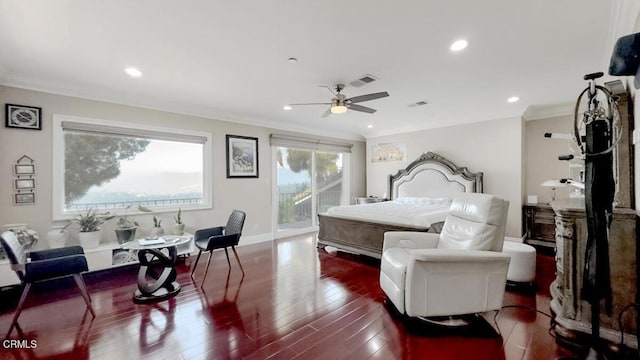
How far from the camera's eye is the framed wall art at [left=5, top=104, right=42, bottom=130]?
10.5ft

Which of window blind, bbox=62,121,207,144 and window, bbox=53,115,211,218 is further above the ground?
window blind, bbox=62,121,207,144

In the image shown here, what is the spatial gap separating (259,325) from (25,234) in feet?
9.94

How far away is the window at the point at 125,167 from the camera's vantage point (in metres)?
3.63

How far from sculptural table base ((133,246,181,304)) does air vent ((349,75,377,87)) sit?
2.95 meters

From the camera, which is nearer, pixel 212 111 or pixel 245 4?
pixel 245 4

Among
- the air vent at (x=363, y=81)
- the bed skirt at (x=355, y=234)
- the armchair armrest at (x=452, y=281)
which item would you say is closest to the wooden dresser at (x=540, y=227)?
the bed skirt at (x=355, y=234)

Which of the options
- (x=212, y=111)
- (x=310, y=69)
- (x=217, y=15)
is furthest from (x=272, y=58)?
(x=212, y=111)

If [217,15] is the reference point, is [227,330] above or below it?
below

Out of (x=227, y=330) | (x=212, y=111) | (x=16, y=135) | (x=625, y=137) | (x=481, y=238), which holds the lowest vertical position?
(x=227, y=330)

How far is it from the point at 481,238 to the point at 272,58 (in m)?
2.64

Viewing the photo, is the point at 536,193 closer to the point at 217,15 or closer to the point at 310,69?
the point at 310,69

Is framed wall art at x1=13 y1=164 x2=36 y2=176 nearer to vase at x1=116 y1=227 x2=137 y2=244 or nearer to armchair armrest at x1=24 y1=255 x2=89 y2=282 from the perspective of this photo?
vase at x1=116 y1=227 x2=137 y2=244

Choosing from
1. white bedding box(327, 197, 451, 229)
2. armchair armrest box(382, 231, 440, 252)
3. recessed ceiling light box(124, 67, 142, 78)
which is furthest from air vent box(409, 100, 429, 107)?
recessed ceiling light box(124, 67, 142, 78)

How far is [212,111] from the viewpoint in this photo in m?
4.79
